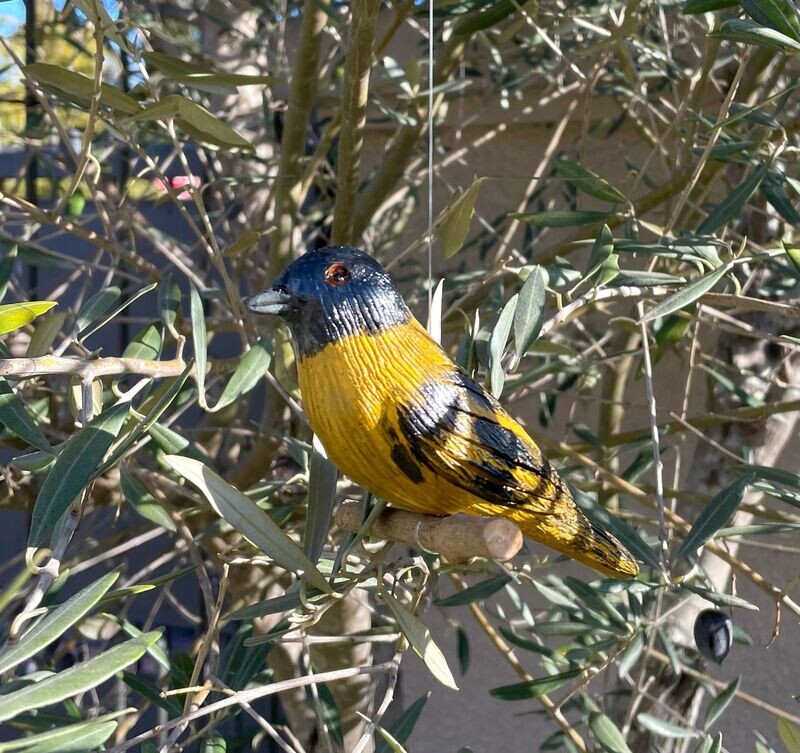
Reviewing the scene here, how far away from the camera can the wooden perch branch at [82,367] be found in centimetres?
68

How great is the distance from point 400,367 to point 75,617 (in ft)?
1.06

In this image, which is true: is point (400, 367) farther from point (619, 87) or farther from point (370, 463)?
point (619, 87)

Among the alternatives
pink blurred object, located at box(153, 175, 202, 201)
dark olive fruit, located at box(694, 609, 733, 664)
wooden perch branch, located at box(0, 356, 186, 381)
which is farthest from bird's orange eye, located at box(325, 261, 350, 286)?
dark olive fruit, located at box(694, 609, 733, 664)

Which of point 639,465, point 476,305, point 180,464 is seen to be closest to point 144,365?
point 180,464

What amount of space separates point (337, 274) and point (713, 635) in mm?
606

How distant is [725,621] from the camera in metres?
1.04

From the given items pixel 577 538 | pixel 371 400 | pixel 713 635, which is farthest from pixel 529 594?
pixel 371 400

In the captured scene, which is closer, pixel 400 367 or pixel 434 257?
pixel 400 367

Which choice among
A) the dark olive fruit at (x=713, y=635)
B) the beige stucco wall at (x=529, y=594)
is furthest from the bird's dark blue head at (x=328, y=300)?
the beige stucco wall at (x=529, y=594)

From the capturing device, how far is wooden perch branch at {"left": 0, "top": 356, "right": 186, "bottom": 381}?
0.68m

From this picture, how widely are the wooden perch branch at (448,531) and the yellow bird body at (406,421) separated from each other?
0.03 meters

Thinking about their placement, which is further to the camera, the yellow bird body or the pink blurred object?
the pink blurred object

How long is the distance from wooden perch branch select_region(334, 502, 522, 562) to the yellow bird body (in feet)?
Answer: 0.10

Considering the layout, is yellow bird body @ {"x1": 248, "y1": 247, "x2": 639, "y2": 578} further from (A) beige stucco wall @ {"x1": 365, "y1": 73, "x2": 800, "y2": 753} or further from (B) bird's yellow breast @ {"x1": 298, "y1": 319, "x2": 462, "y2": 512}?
(A) beige stucco wall @ {"x1": 365, "y1": 73, "x2": 800, "y2": 753}
